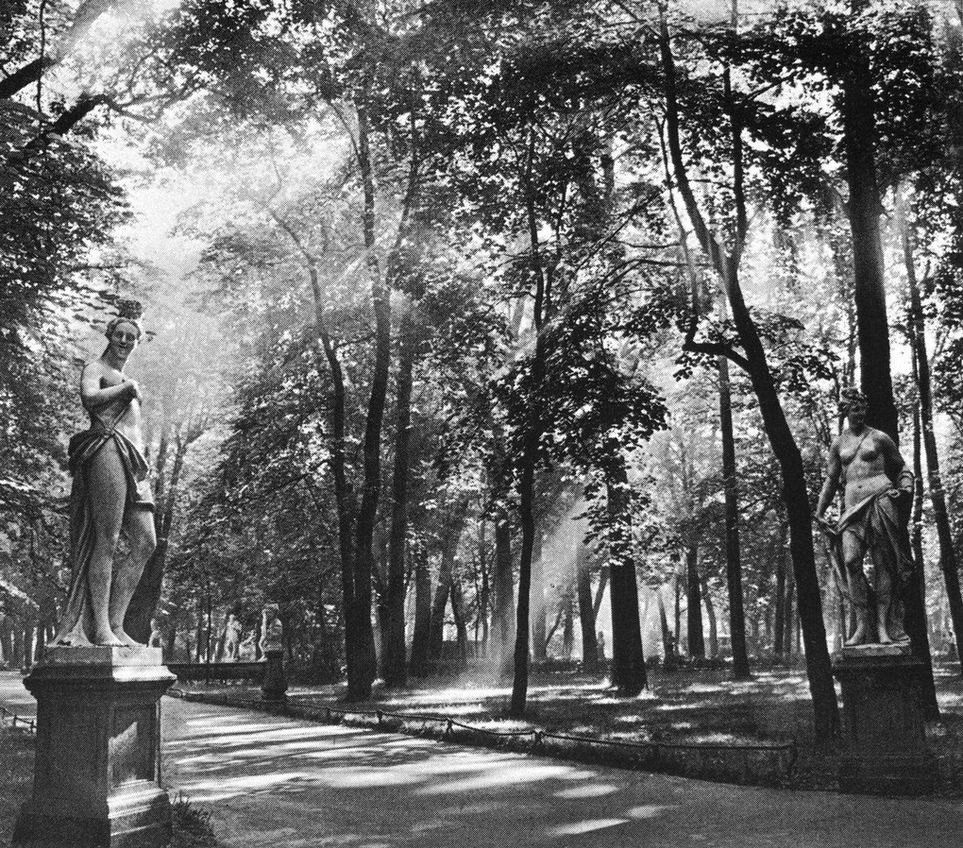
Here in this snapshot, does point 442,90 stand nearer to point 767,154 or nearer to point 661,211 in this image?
point 661,211

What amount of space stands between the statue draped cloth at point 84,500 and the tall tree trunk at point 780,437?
7.61m

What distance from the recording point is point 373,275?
20156 millimetres

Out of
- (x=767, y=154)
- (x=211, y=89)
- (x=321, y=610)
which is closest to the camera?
(x=767, y=154)

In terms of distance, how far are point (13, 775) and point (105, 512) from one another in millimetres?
4319

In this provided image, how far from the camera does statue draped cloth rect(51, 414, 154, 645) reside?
6.18 metres

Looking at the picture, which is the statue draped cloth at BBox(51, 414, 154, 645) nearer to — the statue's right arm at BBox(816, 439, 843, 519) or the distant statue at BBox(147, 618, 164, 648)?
the statue's right arm at BBox(816, 439, 843, 519)

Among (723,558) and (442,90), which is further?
(723,558)

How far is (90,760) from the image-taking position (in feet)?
19.2

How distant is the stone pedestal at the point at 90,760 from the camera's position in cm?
576

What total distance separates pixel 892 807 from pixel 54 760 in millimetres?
6004

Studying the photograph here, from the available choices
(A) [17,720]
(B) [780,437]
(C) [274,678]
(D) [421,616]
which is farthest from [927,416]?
(A) [17,720]

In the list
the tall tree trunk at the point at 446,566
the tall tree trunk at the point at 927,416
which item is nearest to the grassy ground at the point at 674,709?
the tall tree trunk at the point at 927,416

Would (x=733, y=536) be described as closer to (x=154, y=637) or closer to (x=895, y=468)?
(x=895, y=468)

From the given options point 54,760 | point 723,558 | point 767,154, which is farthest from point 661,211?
point 723,558
